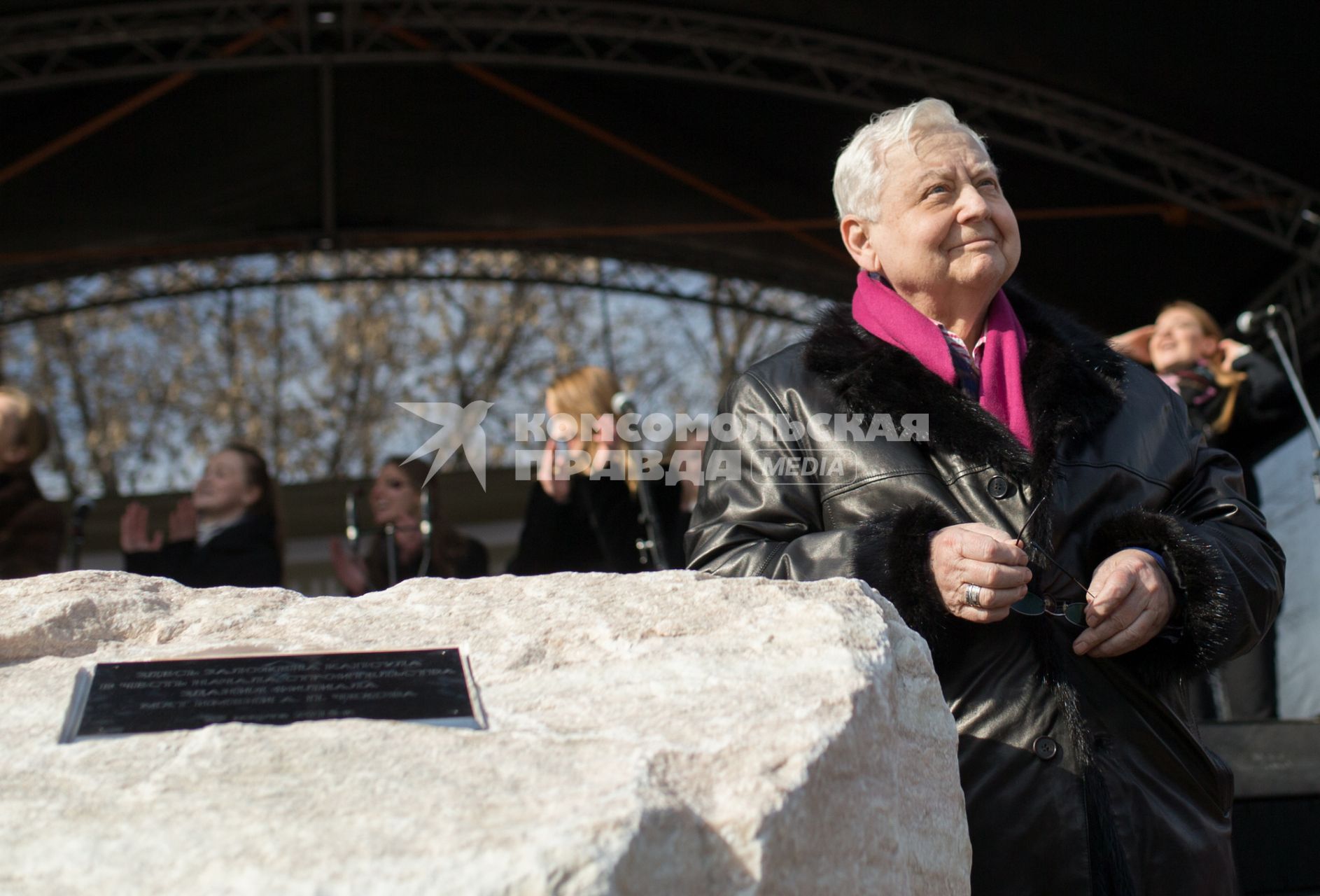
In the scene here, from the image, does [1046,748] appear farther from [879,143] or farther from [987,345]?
[879,143]

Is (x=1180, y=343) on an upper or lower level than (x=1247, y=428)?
upper

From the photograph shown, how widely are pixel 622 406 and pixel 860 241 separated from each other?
6.62ft

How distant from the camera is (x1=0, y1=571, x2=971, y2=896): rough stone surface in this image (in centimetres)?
106

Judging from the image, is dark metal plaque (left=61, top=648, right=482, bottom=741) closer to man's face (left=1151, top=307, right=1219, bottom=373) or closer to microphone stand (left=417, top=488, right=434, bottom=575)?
microphone stand (left=417, top=488, right=434, bottom=575)

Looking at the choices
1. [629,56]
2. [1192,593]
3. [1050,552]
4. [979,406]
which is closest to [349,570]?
[629,56]

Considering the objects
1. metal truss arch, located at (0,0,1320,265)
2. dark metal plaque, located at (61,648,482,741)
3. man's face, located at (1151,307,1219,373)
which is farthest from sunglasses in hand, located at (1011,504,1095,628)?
metal truss arch, located at (0,0,1320,265)

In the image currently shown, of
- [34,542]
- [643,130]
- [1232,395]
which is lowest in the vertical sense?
[34,542]

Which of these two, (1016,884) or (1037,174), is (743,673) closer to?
(1016,884)

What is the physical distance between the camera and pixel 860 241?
7.09 feet

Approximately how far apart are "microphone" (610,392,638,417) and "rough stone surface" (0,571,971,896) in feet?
8.00

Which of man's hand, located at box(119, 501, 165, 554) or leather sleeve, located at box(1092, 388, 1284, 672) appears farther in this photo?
man's hand, located at box(119, 501, 165, 554)

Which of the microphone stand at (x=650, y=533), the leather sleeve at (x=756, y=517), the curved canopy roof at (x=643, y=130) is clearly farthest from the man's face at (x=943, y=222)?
the curved canopy roof at (x=643, y=130)

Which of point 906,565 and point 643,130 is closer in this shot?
point 906,565

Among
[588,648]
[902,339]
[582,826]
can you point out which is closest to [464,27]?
[902,339]
